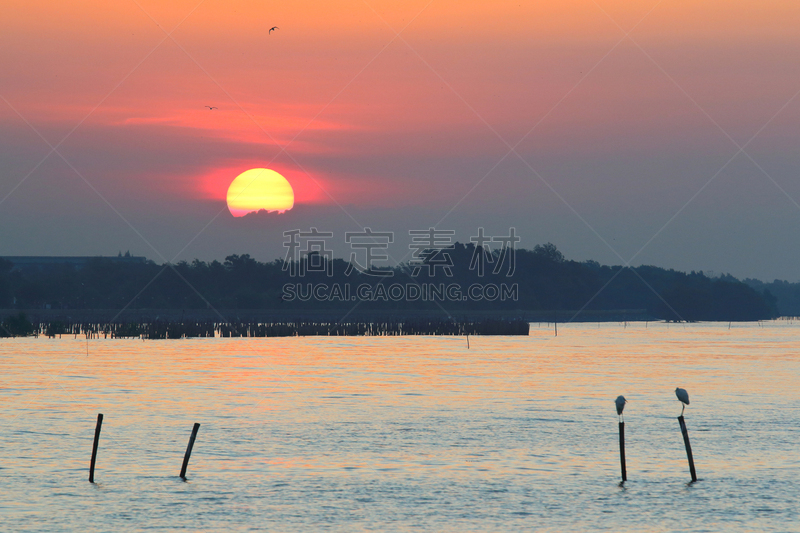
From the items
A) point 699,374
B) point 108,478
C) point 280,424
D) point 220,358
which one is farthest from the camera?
point 220,358

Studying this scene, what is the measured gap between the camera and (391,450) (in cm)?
2883

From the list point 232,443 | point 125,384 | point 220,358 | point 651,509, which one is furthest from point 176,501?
point 220,358

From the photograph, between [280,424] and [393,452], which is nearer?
[393,452]

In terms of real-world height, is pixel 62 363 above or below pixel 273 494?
above

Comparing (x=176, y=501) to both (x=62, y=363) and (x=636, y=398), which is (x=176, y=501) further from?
(x=62, y=363)

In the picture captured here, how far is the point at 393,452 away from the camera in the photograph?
28.5 m

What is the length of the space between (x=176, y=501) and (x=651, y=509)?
10905 millimetres

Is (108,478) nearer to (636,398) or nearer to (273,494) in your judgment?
(273,494)

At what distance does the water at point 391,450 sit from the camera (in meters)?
20.8

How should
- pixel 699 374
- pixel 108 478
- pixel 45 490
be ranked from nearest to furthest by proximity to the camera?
pixel 45 490 < pixel 108 478 < pixel 699 374

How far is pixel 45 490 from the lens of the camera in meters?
22.8

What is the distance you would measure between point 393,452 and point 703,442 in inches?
406

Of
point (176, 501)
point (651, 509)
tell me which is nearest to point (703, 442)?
point (651, 509)

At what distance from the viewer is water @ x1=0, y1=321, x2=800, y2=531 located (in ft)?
68.3
